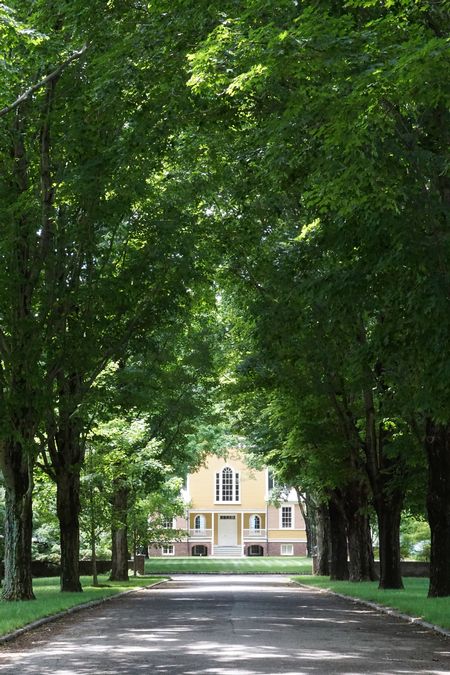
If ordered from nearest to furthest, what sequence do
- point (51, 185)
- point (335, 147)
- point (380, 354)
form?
point (335, 147)
point (380, 354)
point (51, 185)

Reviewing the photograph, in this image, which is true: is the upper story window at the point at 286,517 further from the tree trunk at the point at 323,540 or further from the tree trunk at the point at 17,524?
the tree trunk at the point at 17,524

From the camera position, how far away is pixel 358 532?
35.7m

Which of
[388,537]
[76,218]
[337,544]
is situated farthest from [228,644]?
[337,544]

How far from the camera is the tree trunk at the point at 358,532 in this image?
1385 inches

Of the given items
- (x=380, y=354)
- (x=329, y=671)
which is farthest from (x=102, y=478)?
(x=329, y=671)

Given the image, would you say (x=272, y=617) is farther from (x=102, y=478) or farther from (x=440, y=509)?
(x=102, y=478)

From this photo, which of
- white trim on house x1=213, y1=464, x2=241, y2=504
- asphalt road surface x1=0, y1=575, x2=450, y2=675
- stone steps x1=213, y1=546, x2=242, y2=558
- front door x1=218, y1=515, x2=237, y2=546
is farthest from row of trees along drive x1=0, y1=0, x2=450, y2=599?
white trim on house x1=213, y1=464, x2=241, y2=504

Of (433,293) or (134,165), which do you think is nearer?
(433,293)

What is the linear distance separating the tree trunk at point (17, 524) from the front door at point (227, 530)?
236ft

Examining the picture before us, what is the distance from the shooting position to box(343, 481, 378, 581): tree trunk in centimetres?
3519

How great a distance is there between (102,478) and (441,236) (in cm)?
2142

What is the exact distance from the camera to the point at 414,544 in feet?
197

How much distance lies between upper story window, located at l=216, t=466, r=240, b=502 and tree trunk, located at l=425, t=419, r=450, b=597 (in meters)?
73.3

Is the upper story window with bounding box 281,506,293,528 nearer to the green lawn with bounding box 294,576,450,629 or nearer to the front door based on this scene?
the front door
